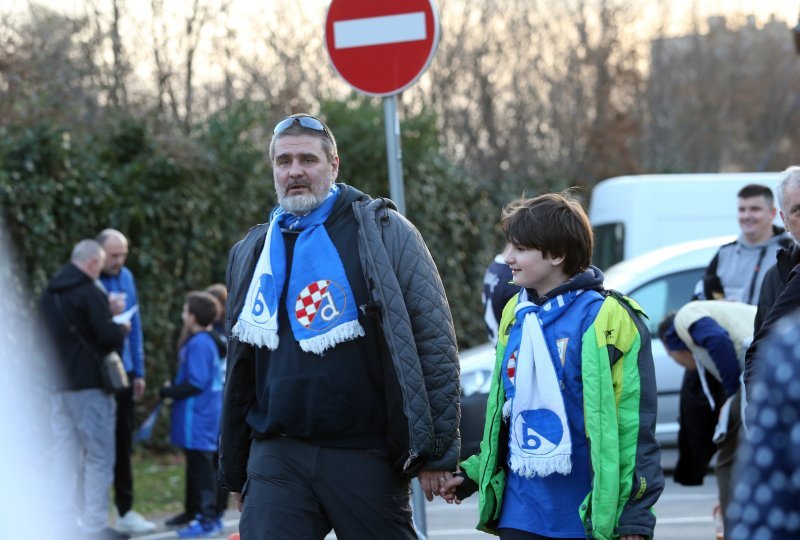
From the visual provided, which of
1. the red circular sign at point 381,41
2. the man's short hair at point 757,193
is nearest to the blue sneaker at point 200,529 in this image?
the red circular sign at point 381,41

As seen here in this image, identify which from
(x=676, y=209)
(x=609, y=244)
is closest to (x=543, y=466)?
(x=676, y=209)

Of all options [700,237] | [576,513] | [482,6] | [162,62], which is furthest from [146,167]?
[482,6]

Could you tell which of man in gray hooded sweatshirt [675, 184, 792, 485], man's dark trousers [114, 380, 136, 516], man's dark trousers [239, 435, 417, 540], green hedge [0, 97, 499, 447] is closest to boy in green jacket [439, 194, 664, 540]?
man's dark trousers [239, 435, 417, 540]

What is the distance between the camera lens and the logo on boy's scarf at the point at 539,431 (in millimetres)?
3921

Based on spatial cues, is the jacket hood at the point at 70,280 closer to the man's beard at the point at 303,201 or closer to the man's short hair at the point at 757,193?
the man's short hair at the point at 757,193

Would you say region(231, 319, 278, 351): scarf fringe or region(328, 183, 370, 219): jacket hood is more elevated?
region(328, 183, 370, 219): jacket hood

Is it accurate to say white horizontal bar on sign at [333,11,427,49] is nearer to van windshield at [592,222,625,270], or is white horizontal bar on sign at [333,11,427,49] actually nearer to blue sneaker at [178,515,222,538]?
blue sneaker at [178,515,222,538]

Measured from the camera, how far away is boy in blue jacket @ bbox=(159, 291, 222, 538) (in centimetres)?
923

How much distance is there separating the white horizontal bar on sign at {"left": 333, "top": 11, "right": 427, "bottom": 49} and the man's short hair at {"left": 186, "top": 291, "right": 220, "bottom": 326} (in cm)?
379

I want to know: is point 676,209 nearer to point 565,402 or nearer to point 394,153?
point 394,153

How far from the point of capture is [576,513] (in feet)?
12.9

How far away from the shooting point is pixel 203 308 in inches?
373

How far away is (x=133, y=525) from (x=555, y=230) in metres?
6.09

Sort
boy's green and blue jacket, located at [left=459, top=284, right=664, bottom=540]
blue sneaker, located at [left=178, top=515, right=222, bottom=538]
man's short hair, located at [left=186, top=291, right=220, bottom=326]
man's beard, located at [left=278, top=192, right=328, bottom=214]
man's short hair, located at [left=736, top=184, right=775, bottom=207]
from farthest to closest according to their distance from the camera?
1. man's short hair, located at [left=186, top=291, right=220, bottom=326]
2. blue sneaker, located at [left=178, top=515, right=222, bottom=538]
3. man's short hair, located at [left=736, top=184, right=775, bottom=207]
4. man's beard, located at [left=278, top=192, right=328, bottom=214]
5. boy's green and blue jacket, located at [left=459, top=284, right=664, bottom=540]
